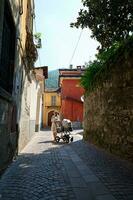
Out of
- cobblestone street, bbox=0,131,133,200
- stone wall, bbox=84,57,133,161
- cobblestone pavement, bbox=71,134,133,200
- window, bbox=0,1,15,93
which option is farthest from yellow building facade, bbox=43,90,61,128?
window, bbox=0,1,15,93

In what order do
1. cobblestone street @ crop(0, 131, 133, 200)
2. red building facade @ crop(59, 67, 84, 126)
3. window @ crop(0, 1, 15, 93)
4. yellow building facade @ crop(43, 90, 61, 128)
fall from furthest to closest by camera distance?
1. yellow building facade @ crop(43, 90, 61, 128)
2. red building facade @ crop(59, 67, 84, 126)
3. window @ crop(0, 1, 15, 93)
4. cobblestone street @ crop(0, 131, 133, 200)

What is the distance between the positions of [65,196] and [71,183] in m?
1.02

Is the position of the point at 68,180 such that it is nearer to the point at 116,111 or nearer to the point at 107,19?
the point at 116,111

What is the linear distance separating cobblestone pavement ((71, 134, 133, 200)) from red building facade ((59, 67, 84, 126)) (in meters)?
30.7

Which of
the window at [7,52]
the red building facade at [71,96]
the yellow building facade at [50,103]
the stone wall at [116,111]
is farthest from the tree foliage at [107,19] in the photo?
the yellow building facade at [50,103]

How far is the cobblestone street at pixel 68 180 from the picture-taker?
5230 mm

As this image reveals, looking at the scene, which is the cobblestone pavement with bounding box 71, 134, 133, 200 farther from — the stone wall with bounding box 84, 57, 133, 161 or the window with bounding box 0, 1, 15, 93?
the window with bounding box 0, 1, 15, 93

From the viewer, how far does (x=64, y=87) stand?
142 ft

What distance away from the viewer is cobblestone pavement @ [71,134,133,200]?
5.41 m

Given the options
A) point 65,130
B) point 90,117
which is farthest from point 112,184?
point 65,130

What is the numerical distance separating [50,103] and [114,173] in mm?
46271

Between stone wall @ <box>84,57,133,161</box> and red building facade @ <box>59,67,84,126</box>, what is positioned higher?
red building facade @ <box>59,67,84,126</box>

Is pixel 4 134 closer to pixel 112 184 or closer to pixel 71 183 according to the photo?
pixel 71 183

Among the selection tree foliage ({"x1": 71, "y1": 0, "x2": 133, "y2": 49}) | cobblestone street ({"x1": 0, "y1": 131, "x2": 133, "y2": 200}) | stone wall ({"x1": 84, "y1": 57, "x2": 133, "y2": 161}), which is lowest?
cobblestone street ({"x1": 0, "y1": 131, "x2": 133, "y2": 200})
